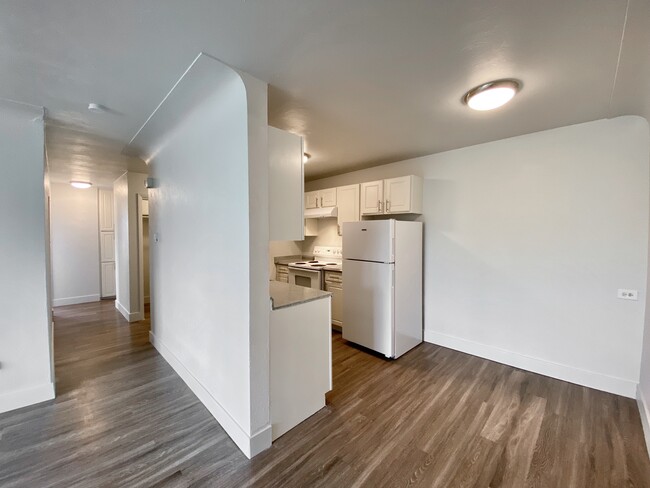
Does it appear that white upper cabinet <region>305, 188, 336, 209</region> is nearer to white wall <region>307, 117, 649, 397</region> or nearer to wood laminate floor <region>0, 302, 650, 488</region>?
white wall <region>307, 117, 649, 397</region>

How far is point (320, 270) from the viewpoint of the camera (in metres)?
4.22

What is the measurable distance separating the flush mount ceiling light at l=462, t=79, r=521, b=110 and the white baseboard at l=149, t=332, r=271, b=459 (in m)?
2.78

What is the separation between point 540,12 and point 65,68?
8.66 ft

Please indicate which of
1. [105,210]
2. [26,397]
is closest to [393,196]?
[26,397]

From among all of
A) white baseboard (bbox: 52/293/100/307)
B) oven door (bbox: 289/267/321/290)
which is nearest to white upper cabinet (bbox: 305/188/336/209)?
oven door (bbox: 289/267/321/290)

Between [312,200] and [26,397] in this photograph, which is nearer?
[26,397]

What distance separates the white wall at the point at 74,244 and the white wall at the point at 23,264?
416cm

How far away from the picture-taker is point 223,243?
206cm

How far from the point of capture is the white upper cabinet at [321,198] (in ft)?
14.8

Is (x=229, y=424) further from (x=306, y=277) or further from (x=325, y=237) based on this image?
(x=325, y=237)

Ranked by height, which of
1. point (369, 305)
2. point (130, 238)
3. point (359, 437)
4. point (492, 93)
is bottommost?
point (359, 437)

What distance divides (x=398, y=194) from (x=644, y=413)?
114 inches

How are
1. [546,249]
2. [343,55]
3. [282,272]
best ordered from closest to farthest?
[343,55] → [546,249] → [282,272]

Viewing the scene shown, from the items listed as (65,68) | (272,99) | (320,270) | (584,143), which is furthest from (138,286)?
(584,143)
